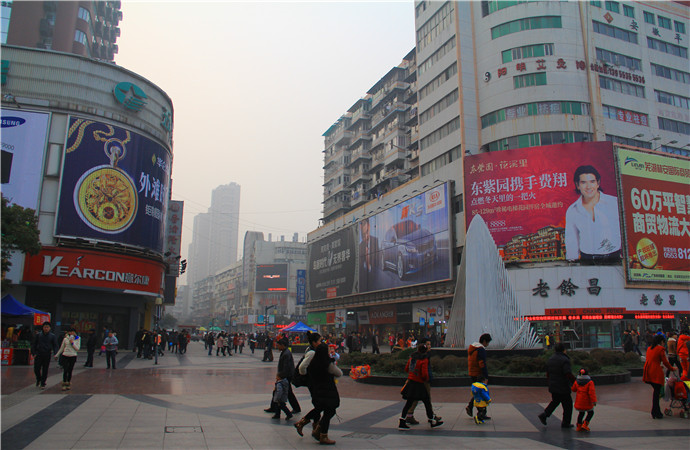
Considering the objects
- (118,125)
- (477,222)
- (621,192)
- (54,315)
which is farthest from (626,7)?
(54,315)

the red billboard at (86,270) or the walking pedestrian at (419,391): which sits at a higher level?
the red billboard at (86,270)

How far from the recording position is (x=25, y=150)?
112 feet

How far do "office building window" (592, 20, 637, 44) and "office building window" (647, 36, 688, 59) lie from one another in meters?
2.20

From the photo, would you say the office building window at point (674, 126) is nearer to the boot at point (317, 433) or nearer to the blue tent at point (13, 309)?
the boot at point (317, 433)

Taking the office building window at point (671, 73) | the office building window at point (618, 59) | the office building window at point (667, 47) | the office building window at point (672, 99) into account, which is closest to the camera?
the office building window at point (618, 59)

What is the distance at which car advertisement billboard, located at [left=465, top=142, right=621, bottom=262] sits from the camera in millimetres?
40531

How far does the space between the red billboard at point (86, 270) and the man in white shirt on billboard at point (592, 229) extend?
33.1 meters

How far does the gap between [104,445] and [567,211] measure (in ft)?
130

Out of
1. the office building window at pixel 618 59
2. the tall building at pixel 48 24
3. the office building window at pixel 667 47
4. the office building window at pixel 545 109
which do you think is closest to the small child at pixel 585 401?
the office building window at pixel 545 109

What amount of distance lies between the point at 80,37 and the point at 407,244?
154 feet

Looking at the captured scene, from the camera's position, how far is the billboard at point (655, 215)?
1623 inches

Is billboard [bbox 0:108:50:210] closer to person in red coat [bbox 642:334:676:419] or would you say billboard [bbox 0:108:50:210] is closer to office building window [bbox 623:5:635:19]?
person in red coat [bbox 642:334:676:419]

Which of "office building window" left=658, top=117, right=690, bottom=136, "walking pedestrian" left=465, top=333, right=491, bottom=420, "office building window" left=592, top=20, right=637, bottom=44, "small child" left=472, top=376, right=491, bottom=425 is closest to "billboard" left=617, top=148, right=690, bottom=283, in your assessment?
"office building window" left=658, top=117, right=690, bottom=136

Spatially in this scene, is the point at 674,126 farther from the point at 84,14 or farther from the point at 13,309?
the point at 84,14
